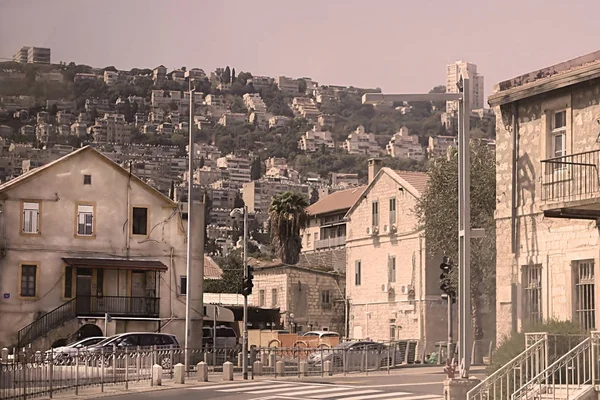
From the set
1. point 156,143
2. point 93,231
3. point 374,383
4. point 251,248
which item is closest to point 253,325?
point 93,231

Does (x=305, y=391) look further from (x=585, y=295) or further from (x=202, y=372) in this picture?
(x=585, y=295)

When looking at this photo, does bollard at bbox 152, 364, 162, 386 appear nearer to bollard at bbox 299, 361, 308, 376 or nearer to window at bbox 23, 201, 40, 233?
bollard at bbox 299, 361, 308, 376

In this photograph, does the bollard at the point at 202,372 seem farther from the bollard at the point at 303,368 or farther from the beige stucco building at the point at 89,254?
the beige stucco building at the point at 89,254

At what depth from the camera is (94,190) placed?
5606 centimetres

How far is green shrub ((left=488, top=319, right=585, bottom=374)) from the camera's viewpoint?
23859 millimetres

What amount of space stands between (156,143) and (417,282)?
104 metres

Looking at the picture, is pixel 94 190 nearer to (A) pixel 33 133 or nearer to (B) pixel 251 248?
(A) pixel 33 133

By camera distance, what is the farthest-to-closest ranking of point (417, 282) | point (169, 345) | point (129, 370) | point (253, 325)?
point (253, 325)
point (417, 282)
point (169, 345)
point (129, 370)

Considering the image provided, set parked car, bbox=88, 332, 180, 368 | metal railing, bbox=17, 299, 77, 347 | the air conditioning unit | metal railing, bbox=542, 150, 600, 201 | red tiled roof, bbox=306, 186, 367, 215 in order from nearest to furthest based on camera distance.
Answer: metal railing, bbox=542, 150, 600, 201
parked car, bbox=88, 332, 180, 368
metal railing, bbox=17, 299, 77, 347
the air conditioning unit
red tiled roof, bbox=306, 186, 367, 215

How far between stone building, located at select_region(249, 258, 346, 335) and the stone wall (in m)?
41.2

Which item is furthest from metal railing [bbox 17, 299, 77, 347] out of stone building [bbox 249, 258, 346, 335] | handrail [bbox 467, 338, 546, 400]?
handrail [bbox 467, 338, 546, 400]

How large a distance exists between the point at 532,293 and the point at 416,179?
121ft

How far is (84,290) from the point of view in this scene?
55.1m

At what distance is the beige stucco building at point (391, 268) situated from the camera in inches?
2505
